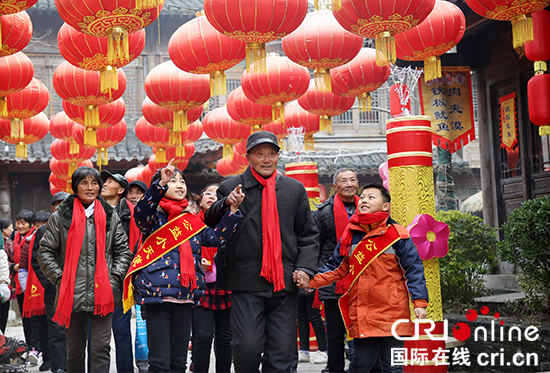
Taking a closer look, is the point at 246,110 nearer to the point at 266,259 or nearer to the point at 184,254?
the point at 184,254

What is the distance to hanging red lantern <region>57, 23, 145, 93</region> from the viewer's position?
6156 millimetres

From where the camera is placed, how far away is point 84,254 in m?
4.50

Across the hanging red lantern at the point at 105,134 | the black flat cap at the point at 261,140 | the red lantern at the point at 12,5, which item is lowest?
the black flat cap at the point at 261,140

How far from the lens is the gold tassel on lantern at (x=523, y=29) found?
5.70 m

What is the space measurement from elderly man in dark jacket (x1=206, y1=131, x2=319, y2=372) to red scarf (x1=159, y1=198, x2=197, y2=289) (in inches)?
14.6

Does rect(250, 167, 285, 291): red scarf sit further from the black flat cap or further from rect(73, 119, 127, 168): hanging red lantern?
rect(73, 119, 127, 168): hanging red lantern

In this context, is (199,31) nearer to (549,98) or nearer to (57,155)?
(549,98)

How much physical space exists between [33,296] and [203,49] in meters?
3.39

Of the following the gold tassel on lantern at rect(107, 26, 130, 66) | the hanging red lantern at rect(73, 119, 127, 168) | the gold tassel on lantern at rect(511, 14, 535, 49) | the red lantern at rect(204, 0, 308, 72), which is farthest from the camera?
the hanging red lantern at rect(73, 119, 127, 168)

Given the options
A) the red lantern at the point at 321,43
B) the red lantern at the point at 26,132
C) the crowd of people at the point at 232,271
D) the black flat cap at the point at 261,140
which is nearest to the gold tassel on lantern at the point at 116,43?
the crowd of people at the point at 232,271

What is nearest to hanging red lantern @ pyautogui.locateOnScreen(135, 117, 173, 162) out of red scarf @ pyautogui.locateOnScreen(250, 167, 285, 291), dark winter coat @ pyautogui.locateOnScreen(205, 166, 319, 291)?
dark winter coat @ pyautogui.locateOnScreen(205, 166, 319, 291)

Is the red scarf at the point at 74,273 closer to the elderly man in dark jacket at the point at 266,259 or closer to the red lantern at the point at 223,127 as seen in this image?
the elderly man in dark jacket at the point at 266,259

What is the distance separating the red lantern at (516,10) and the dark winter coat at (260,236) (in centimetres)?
282

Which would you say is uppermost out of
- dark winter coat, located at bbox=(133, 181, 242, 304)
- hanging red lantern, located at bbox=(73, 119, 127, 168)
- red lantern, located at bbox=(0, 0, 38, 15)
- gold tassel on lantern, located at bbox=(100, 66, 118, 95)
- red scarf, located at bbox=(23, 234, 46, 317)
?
red lantern, located at bbox=(0, 0, 38, 15)
